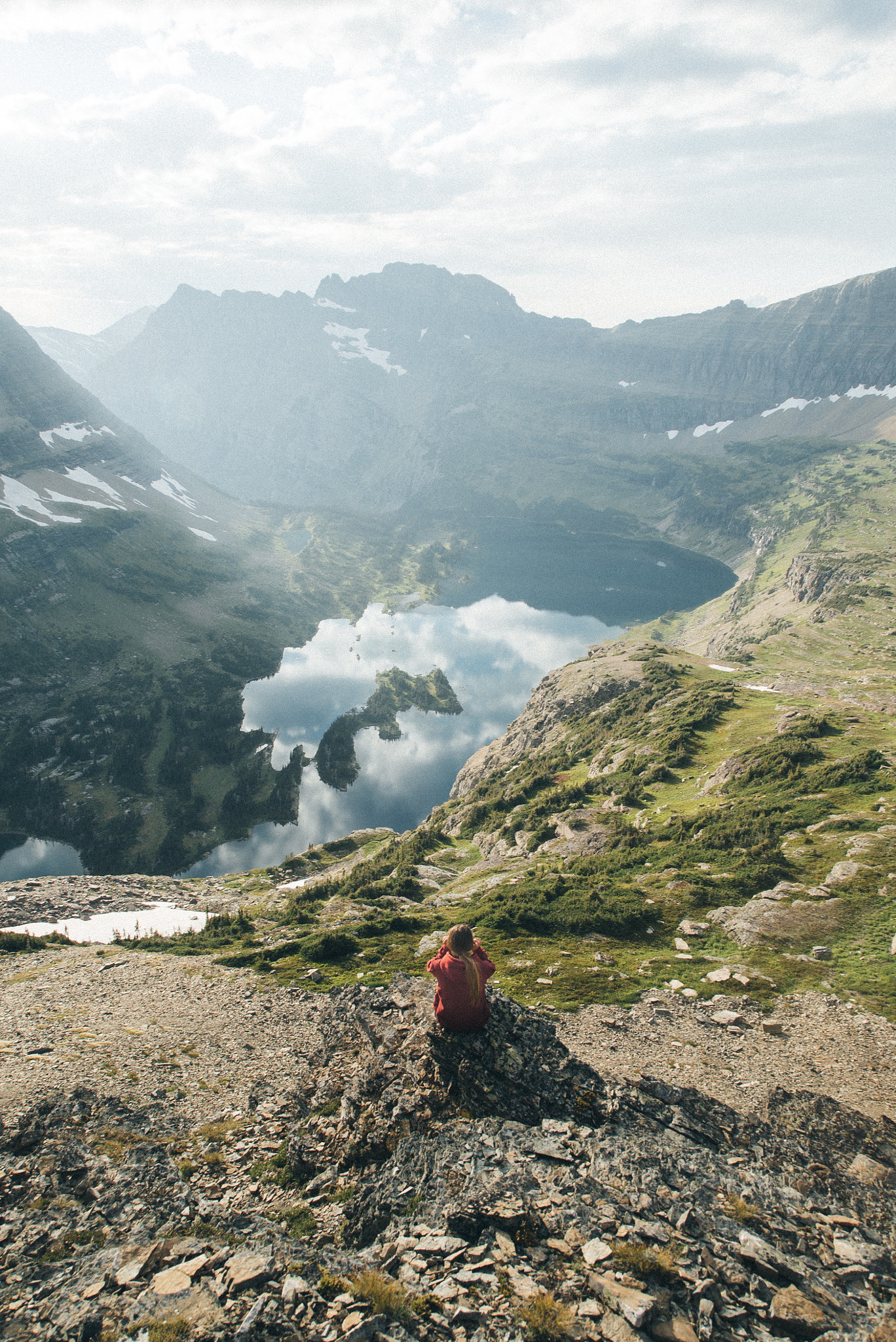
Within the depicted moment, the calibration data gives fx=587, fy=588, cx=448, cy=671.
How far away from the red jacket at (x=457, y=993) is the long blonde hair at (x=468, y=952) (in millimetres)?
72

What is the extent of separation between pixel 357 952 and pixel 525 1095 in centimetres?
1693

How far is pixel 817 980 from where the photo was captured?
20.4 m

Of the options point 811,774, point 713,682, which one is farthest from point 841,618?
point 811,774

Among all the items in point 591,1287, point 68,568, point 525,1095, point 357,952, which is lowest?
point 357,952

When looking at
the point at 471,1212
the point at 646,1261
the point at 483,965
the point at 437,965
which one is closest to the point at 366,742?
the point at 437,965

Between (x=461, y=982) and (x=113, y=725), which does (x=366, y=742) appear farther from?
(x=461, y=982)

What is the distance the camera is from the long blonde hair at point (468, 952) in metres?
13.4

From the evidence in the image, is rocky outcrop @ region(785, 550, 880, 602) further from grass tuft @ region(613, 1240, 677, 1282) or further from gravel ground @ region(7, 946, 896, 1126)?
grass tuft @ region(613, 1240, 677, 1282)

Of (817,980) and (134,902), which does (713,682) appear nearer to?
(817,980)

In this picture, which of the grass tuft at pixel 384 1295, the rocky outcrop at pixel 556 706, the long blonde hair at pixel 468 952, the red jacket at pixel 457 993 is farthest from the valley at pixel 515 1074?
the rocky outcrop at pixel 556 706

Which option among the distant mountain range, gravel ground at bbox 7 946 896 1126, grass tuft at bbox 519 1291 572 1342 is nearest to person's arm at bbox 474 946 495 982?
grass tuft at bbox 519 1291 572 1342

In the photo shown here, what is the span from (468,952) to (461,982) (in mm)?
949

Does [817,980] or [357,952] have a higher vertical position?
[817,980]

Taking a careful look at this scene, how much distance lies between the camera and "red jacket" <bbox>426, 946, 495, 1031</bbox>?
1384cm
